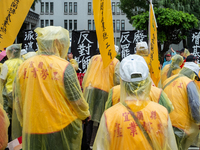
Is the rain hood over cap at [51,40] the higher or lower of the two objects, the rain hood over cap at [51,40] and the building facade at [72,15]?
the lower

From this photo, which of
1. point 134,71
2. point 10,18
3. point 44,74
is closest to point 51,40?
point 44,74

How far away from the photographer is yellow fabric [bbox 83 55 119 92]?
14.6 feet

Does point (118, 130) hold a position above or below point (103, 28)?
Answer: below

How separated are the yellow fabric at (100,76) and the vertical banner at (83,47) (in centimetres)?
373

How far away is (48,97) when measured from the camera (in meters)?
2.63

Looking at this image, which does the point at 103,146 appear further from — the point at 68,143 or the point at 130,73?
the point at 68,143

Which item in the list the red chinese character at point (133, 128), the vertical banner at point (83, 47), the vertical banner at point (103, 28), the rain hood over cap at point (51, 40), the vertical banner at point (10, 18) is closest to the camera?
the red chinese character at point (133, 128)

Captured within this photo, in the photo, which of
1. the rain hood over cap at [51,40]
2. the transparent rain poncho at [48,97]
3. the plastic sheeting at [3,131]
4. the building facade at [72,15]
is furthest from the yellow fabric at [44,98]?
the building facade at [72,15]

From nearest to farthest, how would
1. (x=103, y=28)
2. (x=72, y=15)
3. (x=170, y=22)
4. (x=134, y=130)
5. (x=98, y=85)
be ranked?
(x=134, y=130) → (x=103, y=28) → (x=98, y=85) → (x=170, y=22) → (x=72, y=15)

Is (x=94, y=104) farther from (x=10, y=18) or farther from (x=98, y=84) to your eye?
(x=10, y=18)

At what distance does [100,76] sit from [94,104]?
1.77 feet

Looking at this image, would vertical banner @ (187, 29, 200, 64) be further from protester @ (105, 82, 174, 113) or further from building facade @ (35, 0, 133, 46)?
building facade @ (35, 0, 133, 46)

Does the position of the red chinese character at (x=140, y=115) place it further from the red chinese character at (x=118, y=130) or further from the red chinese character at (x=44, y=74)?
the red chinese character at (x=44, y=74)

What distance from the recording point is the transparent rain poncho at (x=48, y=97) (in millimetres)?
2621
